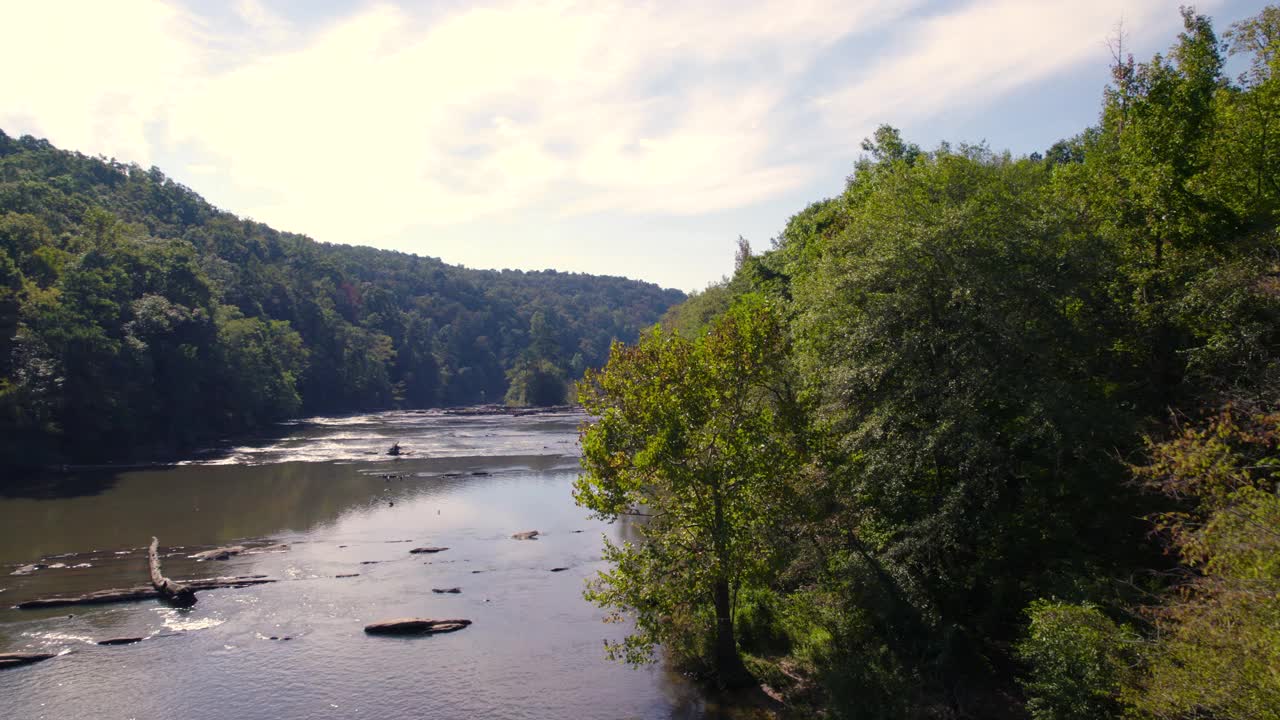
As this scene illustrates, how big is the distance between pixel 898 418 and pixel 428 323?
6954 inches

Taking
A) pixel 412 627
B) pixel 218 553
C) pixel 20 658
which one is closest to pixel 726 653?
pixel 412 627

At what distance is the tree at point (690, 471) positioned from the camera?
1948cm

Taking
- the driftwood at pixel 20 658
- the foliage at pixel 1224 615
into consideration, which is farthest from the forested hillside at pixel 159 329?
the foliage at pixel 1224 615

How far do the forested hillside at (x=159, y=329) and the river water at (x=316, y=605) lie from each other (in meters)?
8.47

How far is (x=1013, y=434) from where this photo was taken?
61.2 ft

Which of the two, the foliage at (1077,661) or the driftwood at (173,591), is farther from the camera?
Result: the driftwood at (173,591)

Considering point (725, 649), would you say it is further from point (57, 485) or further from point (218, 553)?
point (57, 485)

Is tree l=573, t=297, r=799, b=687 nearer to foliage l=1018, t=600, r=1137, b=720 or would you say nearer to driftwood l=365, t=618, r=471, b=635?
foliage l=1018, t=600, r=1137, b=720

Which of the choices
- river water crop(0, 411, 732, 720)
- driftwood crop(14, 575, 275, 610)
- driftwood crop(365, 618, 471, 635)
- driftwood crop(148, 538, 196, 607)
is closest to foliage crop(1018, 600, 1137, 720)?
river water crop(0, 411, 732, 720)

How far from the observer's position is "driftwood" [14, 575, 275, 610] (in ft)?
87.8

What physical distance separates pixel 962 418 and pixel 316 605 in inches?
910

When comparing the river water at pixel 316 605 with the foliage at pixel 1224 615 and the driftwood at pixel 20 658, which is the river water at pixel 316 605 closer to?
the driftwood at pixel 20 658

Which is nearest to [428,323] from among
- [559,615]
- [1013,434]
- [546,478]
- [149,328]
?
[149,328]

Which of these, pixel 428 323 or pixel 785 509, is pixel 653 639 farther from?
pixel 428 323
